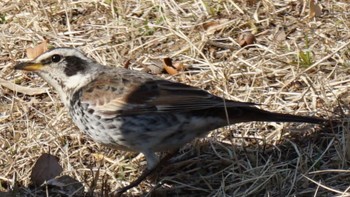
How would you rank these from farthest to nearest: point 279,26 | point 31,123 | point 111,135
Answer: point 279,26 < point 31,123 < point 111,135

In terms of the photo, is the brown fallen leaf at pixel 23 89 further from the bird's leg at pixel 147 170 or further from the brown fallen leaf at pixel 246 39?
the brown fallen leaf at pixel 246 39

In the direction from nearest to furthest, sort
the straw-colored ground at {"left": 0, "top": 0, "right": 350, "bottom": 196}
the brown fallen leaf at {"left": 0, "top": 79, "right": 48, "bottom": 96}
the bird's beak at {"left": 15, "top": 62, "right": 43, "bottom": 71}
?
the straw-colored ground at {"left": 0, "top": 0, "right": 350, "bottom": 196}, the bird's beak at {"left": 15, "top": 62, "right": 43, "bottom": 71}, the brown fallen leaf at {"left": 0, "top": 79, "right": 48, "bottom": 96}

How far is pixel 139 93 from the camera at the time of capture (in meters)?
6.11

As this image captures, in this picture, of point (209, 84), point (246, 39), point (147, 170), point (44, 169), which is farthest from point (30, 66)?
point (246, 39)

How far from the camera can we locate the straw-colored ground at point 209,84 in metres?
6.05

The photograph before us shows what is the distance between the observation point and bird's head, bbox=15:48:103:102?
249 inches

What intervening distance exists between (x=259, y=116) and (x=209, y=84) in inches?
47.8

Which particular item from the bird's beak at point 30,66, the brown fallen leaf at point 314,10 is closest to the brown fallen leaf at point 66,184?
the bird's beak at point 30,66

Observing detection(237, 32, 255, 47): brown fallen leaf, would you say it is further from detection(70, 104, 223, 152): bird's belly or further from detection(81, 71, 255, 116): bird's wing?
detection(70, 104, 223, 152): bird's belly

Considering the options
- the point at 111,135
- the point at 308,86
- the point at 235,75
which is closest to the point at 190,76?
the point at 235,75

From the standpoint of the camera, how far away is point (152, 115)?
19.7 feet

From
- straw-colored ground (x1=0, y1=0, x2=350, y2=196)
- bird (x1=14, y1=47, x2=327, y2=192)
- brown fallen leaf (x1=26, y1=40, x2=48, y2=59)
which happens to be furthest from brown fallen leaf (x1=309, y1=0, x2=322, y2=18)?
brown fallen leaf (x1=26, y1=40, x2=48, y2=59)

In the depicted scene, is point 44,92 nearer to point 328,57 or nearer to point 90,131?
point 90,131

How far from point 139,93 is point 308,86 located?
4.86 ft
